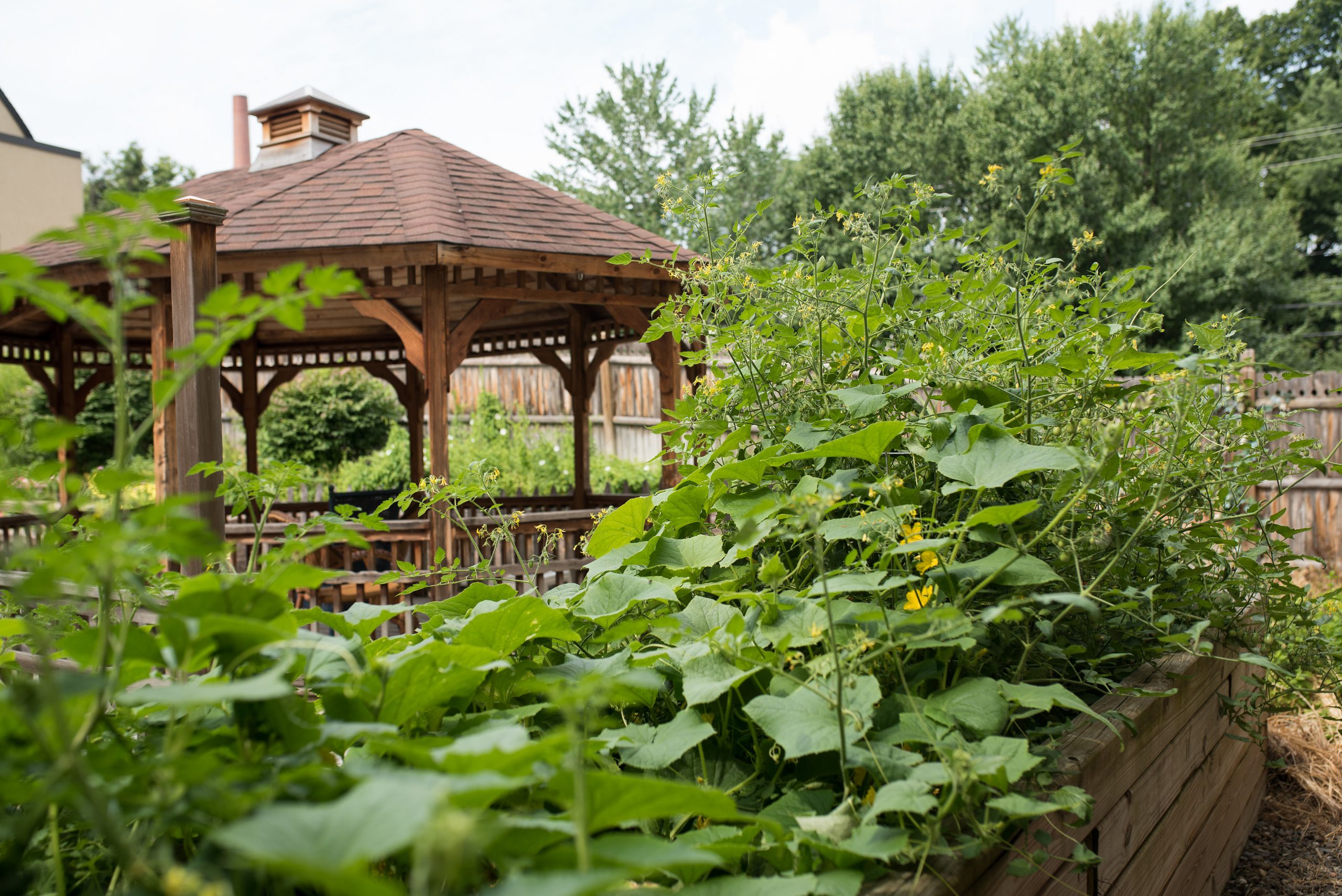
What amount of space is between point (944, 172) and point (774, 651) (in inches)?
882

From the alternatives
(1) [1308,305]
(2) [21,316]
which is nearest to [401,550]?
(2) [21,316]

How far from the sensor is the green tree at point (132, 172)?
3291cm

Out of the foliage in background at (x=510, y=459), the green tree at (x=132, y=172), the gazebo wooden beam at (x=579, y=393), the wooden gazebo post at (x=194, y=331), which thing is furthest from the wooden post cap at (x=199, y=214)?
the green tree at (x=132, y=172)

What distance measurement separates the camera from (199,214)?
3379 mm

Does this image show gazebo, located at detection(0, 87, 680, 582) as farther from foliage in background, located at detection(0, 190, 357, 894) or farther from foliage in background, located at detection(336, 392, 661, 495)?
foliage in background, located at detection(336, 392, 661, 495)

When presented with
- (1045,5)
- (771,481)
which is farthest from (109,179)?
(771,481)

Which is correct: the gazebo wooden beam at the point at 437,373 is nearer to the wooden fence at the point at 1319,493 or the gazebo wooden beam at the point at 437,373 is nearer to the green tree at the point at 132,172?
the wooden fence at the point at 1319,493

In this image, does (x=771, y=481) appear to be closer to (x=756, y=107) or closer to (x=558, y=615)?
(x=558, y=615)

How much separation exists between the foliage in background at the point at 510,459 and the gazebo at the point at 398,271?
2.88 metres

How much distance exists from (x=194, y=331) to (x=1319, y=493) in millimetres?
9426

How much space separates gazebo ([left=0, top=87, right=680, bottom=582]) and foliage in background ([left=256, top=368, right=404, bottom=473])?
5.58 meters

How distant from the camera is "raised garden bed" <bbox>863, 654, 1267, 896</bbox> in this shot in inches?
45.8

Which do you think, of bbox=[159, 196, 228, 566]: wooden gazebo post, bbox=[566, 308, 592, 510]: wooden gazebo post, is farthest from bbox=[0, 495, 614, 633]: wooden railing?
bbox=[159, 196, 228, 566]: wooden gazebo post

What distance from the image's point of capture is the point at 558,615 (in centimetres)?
125
